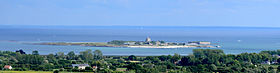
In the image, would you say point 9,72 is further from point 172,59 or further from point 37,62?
point 172,59

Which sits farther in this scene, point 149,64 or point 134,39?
point 134,39

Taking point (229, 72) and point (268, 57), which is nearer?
point (229, 72)

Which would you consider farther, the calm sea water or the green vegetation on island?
the calm sea water

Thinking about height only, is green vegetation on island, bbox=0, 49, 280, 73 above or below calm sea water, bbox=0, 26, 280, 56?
below

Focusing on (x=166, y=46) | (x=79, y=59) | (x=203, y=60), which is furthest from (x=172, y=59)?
(x=166, y=46)

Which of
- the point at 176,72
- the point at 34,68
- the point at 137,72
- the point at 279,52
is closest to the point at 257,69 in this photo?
the point at 176,72

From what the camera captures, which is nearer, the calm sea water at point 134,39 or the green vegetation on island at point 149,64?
the green vegetation on island at point 149,64

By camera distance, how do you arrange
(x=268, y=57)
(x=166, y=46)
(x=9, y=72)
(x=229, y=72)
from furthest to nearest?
(x=166, y=46) < (x=268, y=57) < (x=229, y=72) < (x=9, y=72)

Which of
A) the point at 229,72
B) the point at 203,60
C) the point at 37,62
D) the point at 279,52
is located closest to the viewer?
the point at 229,72

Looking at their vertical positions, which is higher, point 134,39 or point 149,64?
point 134,39

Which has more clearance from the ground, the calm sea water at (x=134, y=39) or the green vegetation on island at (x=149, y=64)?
the calm sea water at (x=134, y=39)
